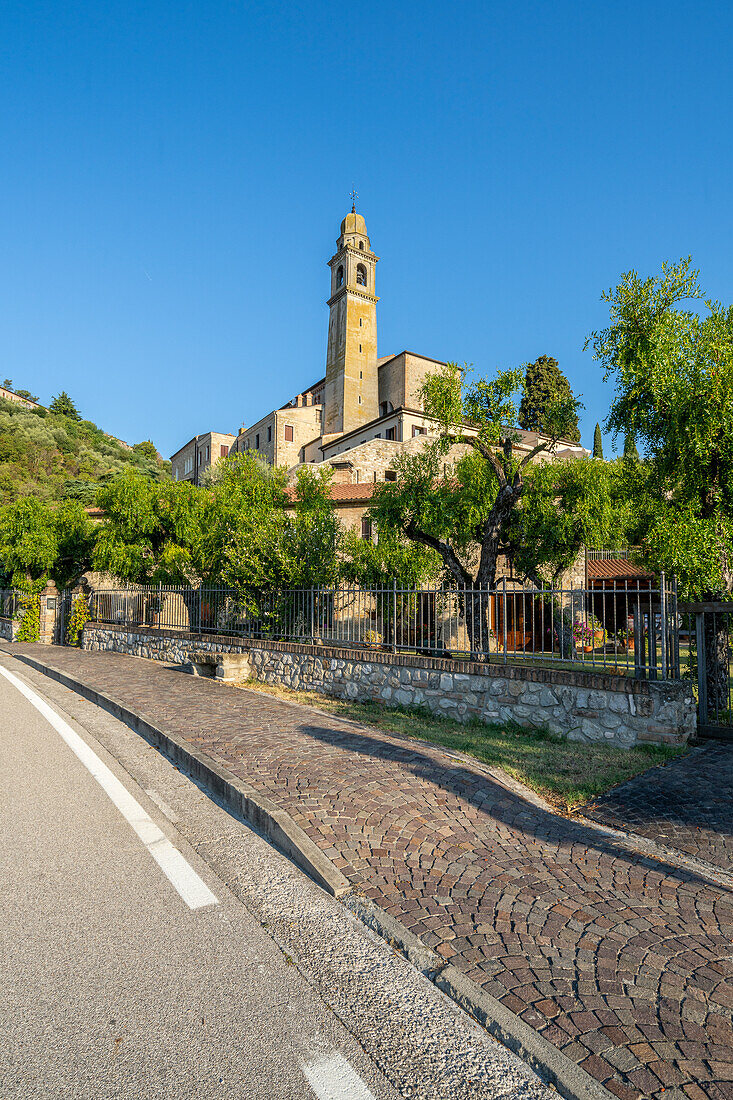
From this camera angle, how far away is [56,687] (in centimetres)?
1199

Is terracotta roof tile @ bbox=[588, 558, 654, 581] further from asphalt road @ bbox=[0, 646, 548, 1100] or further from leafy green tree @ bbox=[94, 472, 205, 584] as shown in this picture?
asphalt road @ bbox=[0, 646, 548, 1100]

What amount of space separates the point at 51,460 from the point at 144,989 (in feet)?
237

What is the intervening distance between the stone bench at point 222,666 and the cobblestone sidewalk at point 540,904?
5763mm

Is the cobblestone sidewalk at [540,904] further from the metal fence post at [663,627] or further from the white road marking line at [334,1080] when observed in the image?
the metal fence post at [663,627]

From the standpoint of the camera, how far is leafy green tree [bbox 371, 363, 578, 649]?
13586 millimetres

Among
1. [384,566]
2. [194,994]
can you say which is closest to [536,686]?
[194,994]

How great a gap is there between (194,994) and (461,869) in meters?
1.76

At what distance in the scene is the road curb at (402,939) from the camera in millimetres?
2135

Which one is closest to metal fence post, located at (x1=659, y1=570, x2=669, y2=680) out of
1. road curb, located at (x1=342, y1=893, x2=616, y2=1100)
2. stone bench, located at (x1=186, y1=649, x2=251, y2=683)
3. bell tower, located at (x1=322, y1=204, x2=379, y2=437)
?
road curb, located at (x1=342, y1=893, x2=616, y2=1100)

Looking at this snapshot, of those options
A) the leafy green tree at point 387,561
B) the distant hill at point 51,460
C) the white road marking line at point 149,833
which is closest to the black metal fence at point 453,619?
the leafy green tree at point 387,561

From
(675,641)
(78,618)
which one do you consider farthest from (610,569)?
(675,641)

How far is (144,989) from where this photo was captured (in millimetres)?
2592

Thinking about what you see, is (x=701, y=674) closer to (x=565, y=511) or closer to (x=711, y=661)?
(x=711, y=661)

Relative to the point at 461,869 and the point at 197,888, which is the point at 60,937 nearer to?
the point at 197,888
